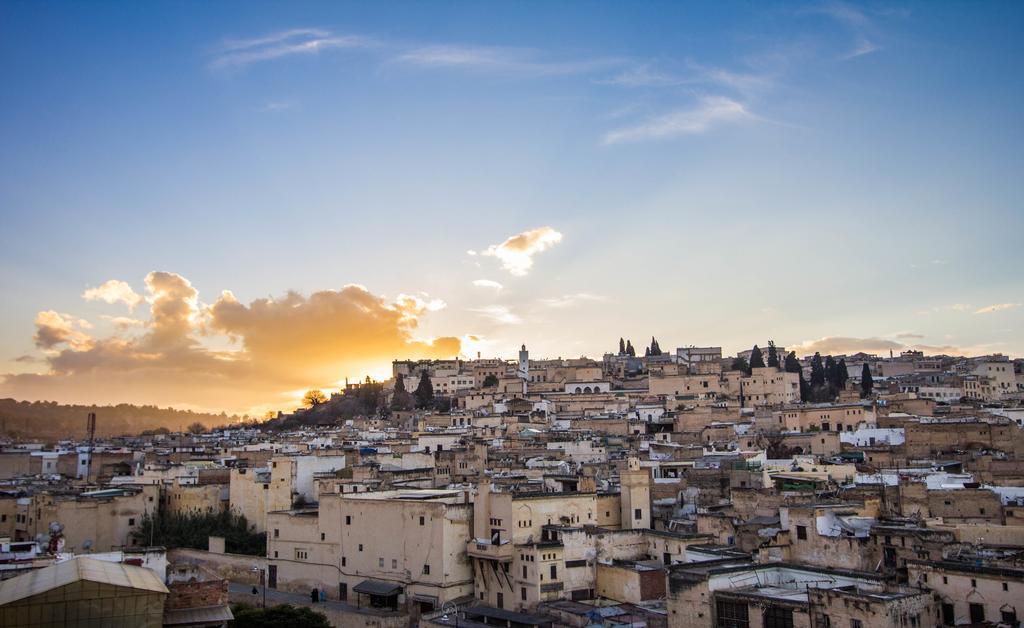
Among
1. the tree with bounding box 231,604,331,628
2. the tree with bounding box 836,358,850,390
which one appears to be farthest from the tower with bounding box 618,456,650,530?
the tree with bounding box 836,358,850,390

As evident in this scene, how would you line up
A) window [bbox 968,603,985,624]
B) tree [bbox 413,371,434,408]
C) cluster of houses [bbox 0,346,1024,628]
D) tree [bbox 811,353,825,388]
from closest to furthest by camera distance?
window [bbox 968,603,985,624] < cluster of houses [bbox 0,346,1024,628] < tree [bbox 811,353,825,388] < tree [bbox 413,371,434,408]

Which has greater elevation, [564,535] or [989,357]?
[989,357]

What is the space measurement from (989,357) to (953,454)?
38.4 meters

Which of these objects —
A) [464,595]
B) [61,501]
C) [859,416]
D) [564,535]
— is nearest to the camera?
[564,535]

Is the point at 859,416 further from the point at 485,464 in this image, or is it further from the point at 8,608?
the point at 8,608

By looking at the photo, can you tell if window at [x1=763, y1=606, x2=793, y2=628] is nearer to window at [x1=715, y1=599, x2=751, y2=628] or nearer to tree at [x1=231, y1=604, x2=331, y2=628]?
window at [x1=715, y1=599, x2=751, y2=628]

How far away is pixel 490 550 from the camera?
72.6 feet

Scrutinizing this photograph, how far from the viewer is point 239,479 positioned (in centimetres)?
3098

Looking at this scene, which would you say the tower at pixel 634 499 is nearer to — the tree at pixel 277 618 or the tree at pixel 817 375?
the tree at pixel 277 618

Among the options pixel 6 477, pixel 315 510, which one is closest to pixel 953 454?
pixel 315 510

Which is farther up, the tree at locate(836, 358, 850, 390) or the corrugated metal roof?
the tree at locate(836, 358, 850, 390)

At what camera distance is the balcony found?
21797mm

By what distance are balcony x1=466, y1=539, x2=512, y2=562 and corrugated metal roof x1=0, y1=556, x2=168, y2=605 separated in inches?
330

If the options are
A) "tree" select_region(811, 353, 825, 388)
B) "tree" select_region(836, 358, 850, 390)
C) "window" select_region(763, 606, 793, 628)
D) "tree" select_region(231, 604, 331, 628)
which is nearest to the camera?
"window" select_region(763, 606, 793, 628)
